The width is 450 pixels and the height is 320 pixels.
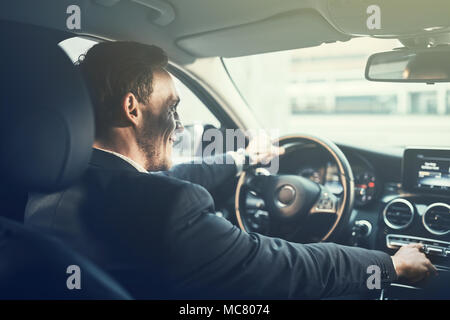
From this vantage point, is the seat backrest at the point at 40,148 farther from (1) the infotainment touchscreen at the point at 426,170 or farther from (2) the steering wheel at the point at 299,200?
(1) the infotainment touchscreen at the point at 426,170

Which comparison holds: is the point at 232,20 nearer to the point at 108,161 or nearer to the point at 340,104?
the point at 108,161

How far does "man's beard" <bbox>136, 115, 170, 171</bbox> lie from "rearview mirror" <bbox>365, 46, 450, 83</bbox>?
1.13 meters

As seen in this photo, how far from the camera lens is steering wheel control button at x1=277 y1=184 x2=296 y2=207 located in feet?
8.63

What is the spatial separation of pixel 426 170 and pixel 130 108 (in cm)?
152

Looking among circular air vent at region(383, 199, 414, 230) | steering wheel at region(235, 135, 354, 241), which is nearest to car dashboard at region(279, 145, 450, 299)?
circular air vent at region(383, 199, 414, 230)

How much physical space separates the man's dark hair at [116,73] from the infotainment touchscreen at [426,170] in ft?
4.59

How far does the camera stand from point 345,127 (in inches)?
511

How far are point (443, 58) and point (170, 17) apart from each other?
131 centimetres

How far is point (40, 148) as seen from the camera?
136 centimetres

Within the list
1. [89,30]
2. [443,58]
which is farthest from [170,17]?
[443,58]

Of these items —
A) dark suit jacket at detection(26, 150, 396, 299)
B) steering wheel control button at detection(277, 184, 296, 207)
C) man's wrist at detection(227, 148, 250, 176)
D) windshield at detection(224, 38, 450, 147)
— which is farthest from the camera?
windshield at detection(224, 38, 450, 147)

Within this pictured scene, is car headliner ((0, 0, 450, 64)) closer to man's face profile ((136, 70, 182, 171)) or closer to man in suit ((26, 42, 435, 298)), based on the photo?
man's face profile ((136, 70, 182, 171))

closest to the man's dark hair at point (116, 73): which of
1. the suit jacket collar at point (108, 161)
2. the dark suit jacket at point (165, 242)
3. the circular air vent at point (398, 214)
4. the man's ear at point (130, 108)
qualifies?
the man's ear at point (130, 108)

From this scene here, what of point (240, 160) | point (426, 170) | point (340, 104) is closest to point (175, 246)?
point (240, 160)
